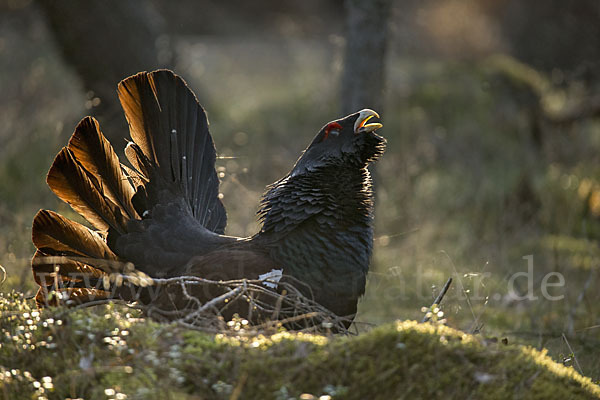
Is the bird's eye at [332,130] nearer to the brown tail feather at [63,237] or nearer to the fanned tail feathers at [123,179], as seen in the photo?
the fanned tail feathers at [123,179]

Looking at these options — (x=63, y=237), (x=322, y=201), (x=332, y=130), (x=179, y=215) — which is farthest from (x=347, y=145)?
(x=63, y=237)

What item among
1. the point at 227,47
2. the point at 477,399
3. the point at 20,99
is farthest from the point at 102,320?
the point at 227,47

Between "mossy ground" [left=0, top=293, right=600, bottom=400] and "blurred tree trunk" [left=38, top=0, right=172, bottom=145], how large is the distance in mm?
5272

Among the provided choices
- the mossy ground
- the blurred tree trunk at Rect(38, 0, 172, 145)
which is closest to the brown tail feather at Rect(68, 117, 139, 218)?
the mossy ground

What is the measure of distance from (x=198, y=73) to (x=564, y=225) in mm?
7776

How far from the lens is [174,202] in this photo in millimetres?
4559

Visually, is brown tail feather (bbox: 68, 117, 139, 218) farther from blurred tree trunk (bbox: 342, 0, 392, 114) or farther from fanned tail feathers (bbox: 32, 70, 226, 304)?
blurred tree trunk (bbox: 342, 0, 392, 114)

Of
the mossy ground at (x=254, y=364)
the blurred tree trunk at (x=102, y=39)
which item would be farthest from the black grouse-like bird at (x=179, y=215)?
the blurred tree trunk at (x=102, y=39)

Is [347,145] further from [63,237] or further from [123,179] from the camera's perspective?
[63,237]

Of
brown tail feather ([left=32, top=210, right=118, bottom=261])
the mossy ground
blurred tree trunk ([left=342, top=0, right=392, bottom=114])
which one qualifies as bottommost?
the mossy ground

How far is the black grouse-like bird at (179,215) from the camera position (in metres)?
3.88

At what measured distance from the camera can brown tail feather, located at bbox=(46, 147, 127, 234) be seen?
4059 mm

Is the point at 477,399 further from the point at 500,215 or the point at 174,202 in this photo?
the point at 500,215

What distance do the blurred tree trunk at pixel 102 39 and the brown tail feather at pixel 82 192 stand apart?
3.44 meters
